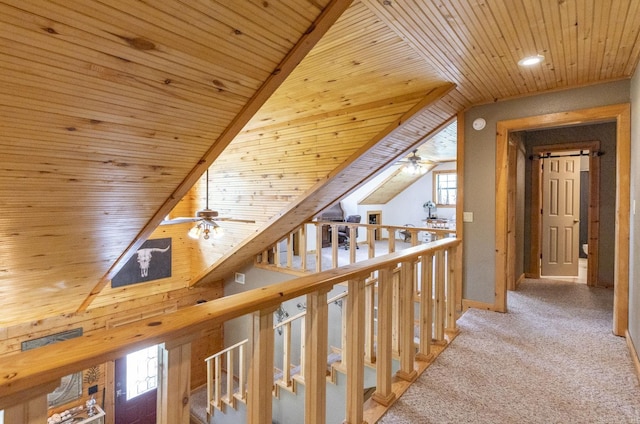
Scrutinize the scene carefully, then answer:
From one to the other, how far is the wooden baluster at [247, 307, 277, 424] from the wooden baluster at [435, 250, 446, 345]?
5.35 ft

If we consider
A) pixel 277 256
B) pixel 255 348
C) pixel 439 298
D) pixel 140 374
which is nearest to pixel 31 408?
pixel 255 348

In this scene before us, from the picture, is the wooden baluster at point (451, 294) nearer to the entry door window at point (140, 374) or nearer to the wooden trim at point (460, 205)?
the wooden trim at point (460, 205)

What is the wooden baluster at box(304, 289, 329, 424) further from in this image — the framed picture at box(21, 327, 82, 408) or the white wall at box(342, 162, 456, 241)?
the white wall at box(342, 162, 456, 241)

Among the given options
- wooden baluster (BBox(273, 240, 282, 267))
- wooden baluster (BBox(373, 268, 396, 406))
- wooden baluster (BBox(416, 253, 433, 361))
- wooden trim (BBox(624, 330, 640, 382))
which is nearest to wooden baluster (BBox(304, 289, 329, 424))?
wooden baluster (BBox(373, 268, 396, 406))

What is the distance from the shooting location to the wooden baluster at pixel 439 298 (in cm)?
241

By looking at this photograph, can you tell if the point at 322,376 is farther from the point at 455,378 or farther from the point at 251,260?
the point at 251,260

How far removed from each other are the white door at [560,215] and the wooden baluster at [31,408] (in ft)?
18.4

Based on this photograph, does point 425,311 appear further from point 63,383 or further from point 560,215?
point 63,383

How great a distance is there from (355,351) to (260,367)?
23.6 inches

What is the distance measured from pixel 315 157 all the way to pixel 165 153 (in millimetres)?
1631

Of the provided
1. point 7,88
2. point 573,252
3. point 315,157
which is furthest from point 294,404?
point 573,252

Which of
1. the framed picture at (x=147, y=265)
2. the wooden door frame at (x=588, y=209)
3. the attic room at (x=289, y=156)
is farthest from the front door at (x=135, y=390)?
the wooden door frame at (x=588, y=209)

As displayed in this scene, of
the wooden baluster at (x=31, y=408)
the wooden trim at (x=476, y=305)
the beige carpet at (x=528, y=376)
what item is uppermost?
the wooden baluster at (x=31, y=408)

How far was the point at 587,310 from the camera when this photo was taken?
3348 mm
